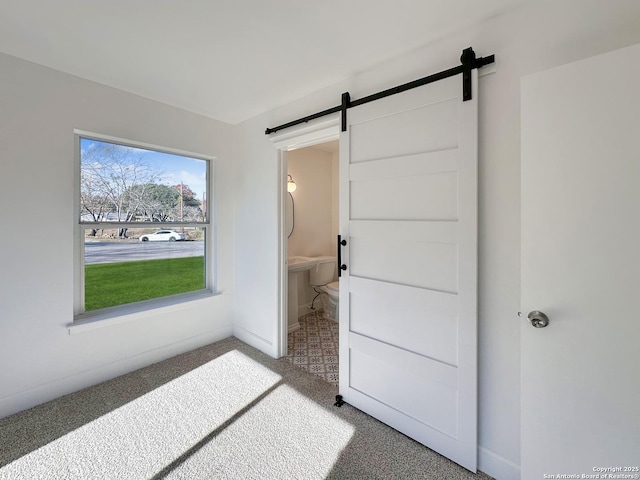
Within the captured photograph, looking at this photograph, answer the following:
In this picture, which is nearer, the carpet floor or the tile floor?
the carpet floor

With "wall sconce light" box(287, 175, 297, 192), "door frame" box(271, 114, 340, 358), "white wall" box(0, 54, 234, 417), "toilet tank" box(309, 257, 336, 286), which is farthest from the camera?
"toilet tank" box(309, 257, 336, 286)

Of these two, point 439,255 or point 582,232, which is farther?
point 439,255

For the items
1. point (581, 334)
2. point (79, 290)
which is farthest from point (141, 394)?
point (581, 334)

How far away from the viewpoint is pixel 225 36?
1676mm

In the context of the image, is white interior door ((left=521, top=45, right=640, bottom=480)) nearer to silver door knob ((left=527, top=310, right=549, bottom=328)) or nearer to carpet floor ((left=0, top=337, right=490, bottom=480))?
silver door knob ((left=527, top=310, right=549, bottom=328))

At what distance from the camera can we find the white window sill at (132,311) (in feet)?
7.25

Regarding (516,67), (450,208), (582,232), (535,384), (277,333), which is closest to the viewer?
(582,232)

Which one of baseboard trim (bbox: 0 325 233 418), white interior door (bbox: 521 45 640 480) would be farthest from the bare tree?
white interior door (bbox: 521 45 640 480)

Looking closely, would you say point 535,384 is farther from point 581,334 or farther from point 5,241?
point 5,241

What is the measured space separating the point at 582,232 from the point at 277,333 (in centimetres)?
236

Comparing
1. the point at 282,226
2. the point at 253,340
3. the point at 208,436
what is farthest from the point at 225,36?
the point at 253,340

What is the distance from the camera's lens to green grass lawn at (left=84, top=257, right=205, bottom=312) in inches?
92.9

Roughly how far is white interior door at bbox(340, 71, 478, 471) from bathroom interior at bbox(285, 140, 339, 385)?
112 centimetres

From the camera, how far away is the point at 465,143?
1480 millimetres
